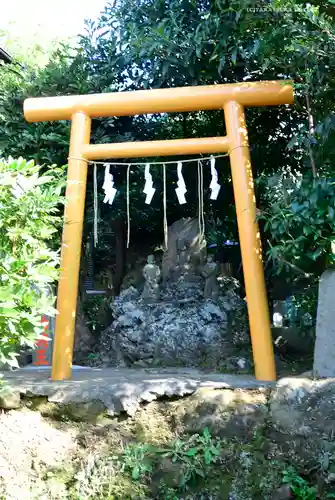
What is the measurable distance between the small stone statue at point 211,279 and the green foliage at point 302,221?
6.27 ft

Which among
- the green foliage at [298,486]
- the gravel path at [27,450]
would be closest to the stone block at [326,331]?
the green foliage at [298,486]

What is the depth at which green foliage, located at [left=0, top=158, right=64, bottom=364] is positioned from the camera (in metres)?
3.90

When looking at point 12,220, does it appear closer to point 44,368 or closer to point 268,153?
point 44,368

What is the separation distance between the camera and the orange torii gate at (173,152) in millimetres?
5699

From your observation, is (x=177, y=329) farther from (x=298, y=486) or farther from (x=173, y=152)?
(x=298, y=486)

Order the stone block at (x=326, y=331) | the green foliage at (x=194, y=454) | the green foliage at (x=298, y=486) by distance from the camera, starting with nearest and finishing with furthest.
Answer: the green foliage at (x=298, y=486), the green foliage at (x=194, y=454), the stone block at (x=326, y=331)

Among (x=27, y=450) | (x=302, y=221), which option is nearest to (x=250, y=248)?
(x=302, y=221)

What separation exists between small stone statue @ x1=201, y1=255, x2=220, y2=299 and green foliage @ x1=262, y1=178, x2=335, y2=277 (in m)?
1.91

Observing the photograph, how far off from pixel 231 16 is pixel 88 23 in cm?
332

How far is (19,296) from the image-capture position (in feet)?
12.6

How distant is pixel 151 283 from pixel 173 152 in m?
2.53

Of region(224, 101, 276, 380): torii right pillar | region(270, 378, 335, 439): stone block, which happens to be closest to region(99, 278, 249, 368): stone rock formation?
region(224, 101, 276, 380): torii right pillar

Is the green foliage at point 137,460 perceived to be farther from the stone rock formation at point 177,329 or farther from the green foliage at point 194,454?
the stone rock formation at point 177,329

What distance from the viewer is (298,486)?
13.5ft
